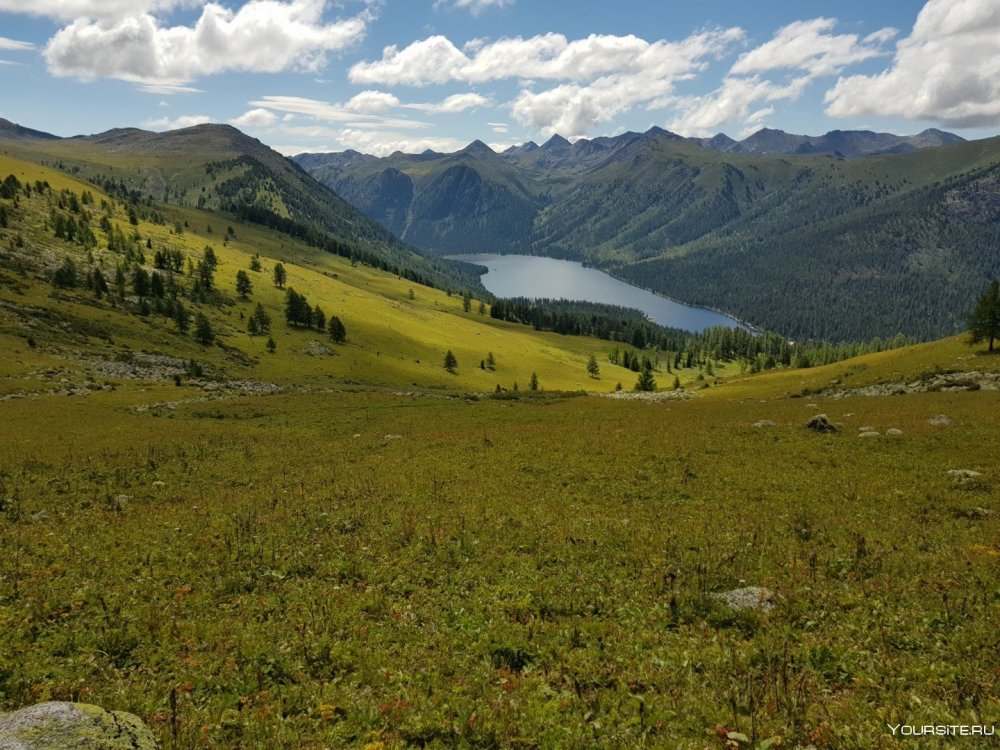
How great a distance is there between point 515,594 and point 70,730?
903 centimetres

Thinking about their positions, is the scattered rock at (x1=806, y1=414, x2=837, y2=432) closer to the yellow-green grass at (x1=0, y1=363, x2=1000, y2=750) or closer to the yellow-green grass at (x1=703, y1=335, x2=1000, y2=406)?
the yellow-green grass at (x1=0, y1=363, x2=1000, y2=750)

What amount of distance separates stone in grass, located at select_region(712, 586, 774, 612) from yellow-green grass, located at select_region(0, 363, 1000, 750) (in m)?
0.33

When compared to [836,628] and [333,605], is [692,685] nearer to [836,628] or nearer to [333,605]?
[836,628]

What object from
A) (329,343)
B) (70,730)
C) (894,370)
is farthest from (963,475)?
(329,343)

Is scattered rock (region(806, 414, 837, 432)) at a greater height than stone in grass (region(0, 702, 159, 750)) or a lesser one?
greater

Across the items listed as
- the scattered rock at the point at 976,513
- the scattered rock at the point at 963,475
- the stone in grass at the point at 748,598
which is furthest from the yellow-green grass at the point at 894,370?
the stone in grass at the point at 748,598

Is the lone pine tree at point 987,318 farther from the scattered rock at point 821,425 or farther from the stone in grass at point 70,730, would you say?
the stone in grass at point 70,730

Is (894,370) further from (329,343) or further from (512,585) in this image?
(329,343)

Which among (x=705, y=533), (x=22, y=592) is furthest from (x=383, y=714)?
(x=705, y=533)

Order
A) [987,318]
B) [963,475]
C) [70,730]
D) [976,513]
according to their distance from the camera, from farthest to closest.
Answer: [987,318] < [963,475] < [976,513] < [70,730]

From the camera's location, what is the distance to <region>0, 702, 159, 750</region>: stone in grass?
6152mm

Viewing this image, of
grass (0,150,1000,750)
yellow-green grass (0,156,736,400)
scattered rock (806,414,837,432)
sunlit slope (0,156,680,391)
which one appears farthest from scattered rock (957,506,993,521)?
yellow-green grass (0,156,736,400)

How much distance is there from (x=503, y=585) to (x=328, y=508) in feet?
31.5

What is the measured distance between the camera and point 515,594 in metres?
13.4
